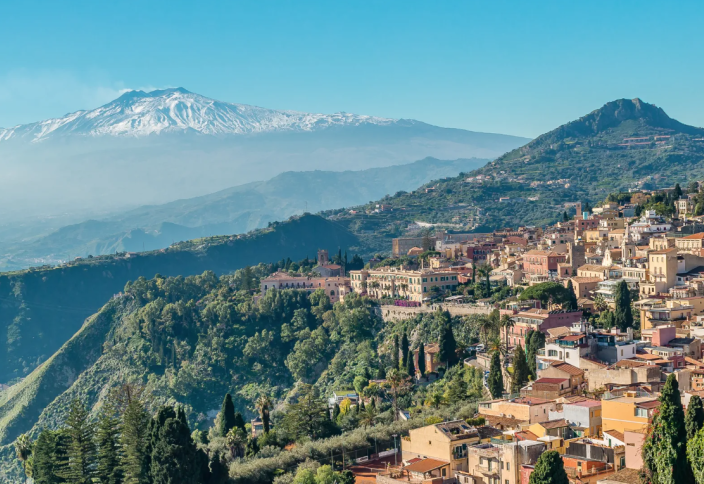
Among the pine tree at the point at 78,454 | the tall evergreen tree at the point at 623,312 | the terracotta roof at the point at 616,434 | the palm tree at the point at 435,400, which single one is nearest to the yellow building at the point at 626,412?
the terracotta roof at the point at 616,434

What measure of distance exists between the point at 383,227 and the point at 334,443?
117995 millimetres

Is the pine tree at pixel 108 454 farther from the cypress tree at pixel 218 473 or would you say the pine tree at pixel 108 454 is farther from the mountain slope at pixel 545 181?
the mountain slope at pixel 545 181

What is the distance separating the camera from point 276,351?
76.4 metres

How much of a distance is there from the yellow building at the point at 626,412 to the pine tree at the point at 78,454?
2143 centimetres

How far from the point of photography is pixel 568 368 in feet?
129

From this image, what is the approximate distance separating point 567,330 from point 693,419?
69.1 feet

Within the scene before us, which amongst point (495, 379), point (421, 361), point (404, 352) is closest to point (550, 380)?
point (495, 379)

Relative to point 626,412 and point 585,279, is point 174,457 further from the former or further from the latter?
point 585,279

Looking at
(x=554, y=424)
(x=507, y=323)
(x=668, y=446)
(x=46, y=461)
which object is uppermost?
(x=507, y=323)

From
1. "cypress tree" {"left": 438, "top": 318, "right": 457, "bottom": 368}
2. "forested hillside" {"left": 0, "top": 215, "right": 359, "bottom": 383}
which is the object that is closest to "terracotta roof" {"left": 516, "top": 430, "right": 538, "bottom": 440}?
"cypress tree" {"left": 438, "top": 318, "right": 457, "bottom": 368}

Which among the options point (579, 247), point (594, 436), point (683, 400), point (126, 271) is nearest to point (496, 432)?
point (594, 436)

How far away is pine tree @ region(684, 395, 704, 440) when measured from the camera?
24.8 meters

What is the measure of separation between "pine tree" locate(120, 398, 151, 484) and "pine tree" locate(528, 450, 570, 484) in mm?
18168

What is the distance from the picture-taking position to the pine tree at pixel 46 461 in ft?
135
